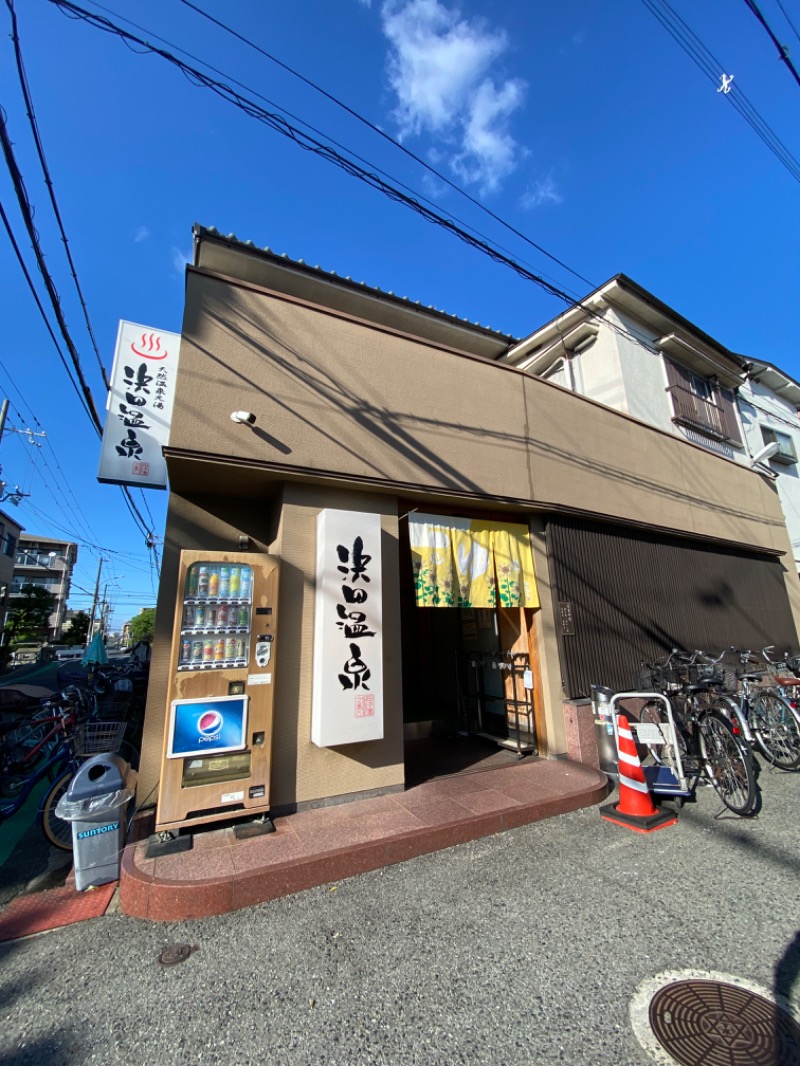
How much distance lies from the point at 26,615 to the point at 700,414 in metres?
39.5

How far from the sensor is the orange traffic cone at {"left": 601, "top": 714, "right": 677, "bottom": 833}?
443 cm

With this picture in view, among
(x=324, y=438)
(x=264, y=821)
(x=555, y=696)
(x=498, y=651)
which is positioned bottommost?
(x=264, y=821)

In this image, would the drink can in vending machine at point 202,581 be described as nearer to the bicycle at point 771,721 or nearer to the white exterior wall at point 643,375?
the bicycle at point 771,721

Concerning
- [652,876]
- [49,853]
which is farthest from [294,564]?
[652,876]

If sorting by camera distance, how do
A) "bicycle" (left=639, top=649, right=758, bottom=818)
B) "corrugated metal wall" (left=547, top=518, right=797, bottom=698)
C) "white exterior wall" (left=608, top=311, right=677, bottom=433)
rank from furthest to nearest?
1. "white exterior wall" (left=608, top=311, right=677, bottom=433)
2. "corrugated metal wall" (left=547, top=518, right=797, bottom=698)
3. "bicycle" (left=639, top=649, right=758, bottom=818)

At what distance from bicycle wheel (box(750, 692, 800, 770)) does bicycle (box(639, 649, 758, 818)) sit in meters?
1.19

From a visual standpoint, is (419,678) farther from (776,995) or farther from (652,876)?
(776,995)

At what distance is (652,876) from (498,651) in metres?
3.77

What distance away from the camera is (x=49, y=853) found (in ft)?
14.4

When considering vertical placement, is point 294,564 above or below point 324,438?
below

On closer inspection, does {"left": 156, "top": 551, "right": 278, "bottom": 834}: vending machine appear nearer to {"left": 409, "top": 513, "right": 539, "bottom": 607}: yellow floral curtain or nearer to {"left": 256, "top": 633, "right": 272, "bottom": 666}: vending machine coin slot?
{"left": 256, "top": 633, "right": 272, "bottom": 666}: vending machine coin slot

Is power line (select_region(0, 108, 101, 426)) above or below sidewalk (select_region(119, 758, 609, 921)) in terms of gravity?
above

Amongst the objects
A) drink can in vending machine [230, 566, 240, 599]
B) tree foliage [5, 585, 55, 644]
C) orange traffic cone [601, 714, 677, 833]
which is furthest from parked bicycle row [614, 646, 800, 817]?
tree foliage [5, 585, 55, 644]

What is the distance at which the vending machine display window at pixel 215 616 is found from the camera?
13.7 feet
